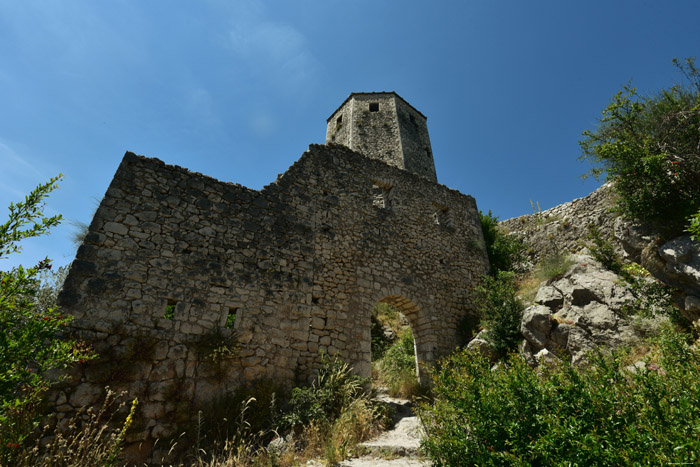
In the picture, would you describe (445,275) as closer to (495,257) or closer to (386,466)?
(495,257)

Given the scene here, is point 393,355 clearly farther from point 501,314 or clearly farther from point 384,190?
point 384,190

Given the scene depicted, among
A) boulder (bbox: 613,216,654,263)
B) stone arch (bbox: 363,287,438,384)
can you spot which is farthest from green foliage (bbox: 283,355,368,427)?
boulder (bbox: 613,216,654,263)

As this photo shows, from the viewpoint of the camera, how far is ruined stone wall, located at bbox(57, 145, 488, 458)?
5.28 metres

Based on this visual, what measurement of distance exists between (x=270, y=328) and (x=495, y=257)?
28.6 ft

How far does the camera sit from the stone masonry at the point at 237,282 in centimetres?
527

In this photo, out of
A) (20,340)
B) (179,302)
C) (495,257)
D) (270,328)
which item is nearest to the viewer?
(20,340)

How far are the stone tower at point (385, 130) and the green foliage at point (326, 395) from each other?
40.7 ft

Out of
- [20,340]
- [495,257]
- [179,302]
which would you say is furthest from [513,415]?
[495,257]

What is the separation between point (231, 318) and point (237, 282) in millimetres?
703

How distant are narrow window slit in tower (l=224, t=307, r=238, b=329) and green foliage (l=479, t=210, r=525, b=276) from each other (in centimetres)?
873

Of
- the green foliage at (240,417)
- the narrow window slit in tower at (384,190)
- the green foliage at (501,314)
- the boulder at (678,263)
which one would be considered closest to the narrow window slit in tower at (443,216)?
the narrow window slit in tower at (384,190)

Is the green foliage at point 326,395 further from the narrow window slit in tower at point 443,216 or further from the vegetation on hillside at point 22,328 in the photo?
the narrow window slit in tower at point 443,216

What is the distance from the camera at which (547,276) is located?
9.00 meters

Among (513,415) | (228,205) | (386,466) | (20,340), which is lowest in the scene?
(386,466)
